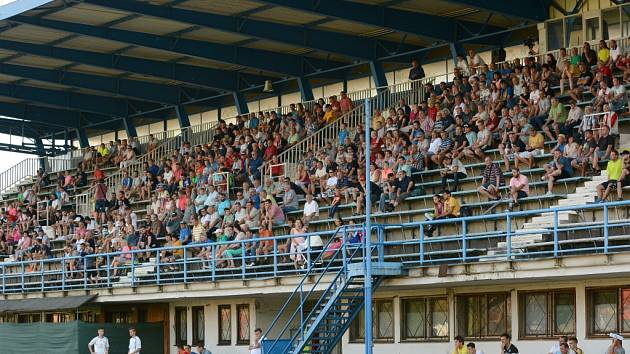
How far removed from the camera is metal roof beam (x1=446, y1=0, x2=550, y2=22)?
34.2 metres

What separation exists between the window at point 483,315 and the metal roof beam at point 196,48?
597 inches

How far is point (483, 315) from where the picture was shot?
27.5 m

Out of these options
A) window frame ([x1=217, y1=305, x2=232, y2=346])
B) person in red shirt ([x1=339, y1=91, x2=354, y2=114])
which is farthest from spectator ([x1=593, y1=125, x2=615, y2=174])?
person in red shirt ([x1=339, y1=91, x2=354, y2=114])

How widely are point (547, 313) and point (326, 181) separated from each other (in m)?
8.20

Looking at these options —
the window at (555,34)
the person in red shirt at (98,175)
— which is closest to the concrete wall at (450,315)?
the window at (555,34)

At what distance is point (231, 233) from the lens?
3200 cm

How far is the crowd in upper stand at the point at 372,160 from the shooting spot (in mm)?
27922

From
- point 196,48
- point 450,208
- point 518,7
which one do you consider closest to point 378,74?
point 196,48

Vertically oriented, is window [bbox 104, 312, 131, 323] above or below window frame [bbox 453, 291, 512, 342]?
below

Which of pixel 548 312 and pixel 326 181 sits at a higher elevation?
pixel 326 181

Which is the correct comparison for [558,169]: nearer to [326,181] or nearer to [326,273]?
[326,273]

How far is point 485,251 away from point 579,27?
11.0m

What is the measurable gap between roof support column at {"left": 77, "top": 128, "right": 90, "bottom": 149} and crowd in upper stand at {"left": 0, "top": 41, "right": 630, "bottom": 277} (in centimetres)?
1074

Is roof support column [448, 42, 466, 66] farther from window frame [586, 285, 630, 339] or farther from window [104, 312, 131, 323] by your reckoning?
window frame [586, 285, 630, 339]
